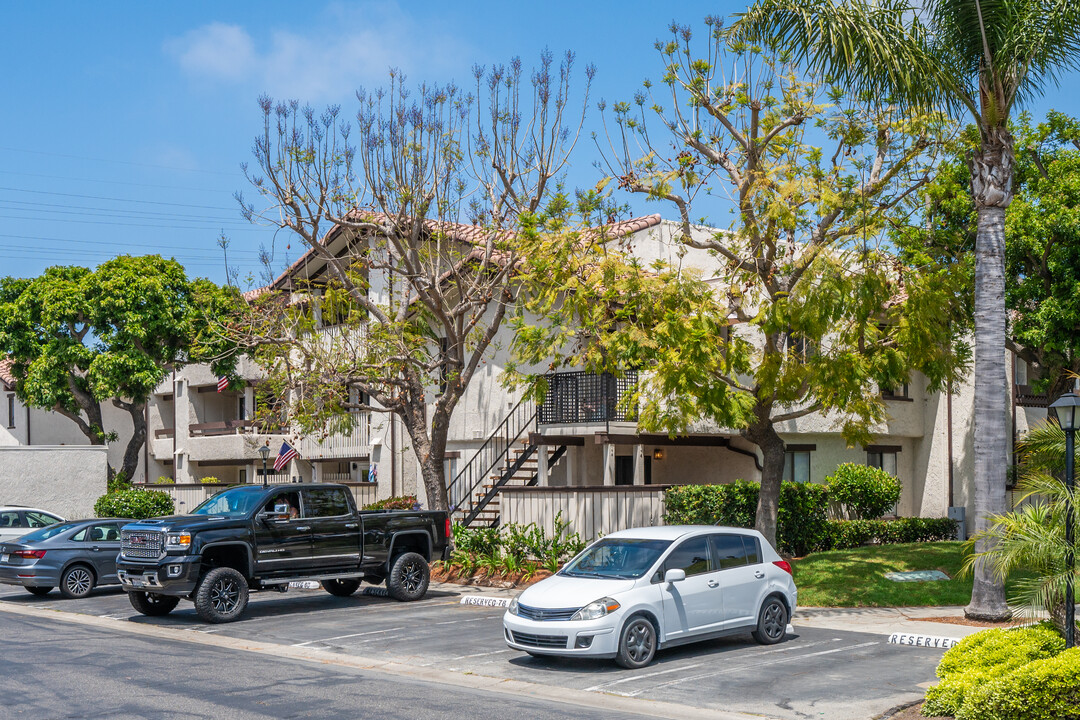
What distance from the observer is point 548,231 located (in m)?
19.9

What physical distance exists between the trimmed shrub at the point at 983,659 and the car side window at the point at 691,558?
3.81 metres

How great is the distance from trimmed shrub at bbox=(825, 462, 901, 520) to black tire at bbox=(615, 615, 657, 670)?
14011 millimetres

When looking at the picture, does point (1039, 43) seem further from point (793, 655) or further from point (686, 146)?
Result: point (793, 655)

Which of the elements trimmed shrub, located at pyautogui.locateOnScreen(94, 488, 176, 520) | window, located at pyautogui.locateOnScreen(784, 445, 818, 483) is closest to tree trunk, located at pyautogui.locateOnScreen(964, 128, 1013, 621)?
window, located at pyautogui.locateOnScreen(784, 445, 818, 483)

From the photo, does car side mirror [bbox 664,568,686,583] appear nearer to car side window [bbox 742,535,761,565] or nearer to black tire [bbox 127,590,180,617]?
car side window [bbox 742,535,761,565]

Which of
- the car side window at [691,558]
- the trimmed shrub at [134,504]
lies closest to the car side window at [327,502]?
the car side window at [691,558]

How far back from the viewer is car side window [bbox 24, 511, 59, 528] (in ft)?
83.0

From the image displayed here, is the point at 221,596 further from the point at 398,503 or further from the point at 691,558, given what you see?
the point at 398,503

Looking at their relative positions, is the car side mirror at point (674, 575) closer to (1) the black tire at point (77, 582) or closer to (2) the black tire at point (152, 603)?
(2) the black tire at point (152, 603)

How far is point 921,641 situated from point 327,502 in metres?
9.71

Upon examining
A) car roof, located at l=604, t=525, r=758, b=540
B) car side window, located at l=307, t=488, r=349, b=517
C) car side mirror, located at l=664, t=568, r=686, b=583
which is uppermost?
car side window, located at l=307, t=488, r=349, b=517

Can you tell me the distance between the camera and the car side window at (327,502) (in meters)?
18.2

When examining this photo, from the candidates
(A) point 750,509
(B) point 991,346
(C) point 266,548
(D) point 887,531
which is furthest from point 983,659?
(D) point 887,531

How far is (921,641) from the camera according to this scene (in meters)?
14.4
